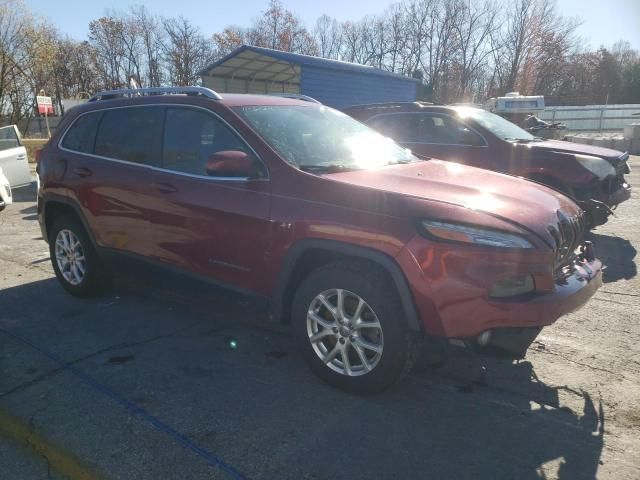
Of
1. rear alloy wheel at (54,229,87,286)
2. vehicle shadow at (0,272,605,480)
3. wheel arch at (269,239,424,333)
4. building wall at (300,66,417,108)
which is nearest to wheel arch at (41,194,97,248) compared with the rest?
rear alloy wheel at (54,229,87,286)

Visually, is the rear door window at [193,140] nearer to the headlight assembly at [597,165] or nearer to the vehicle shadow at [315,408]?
the vehicle shadow at [315,408]

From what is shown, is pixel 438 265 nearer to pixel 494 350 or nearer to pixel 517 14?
pixel 494 350

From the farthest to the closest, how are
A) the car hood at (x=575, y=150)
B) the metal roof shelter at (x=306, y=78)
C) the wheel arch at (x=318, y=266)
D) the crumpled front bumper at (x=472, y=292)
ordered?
the metal roof shelter at (x=306, y=78), the car hood at (x=575, y=150), the wheel arch at (x=318, y=266), the crumpled front bumper at (x=472, y=292)

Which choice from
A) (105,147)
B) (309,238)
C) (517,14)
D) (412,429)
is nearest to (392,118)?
(105,147)

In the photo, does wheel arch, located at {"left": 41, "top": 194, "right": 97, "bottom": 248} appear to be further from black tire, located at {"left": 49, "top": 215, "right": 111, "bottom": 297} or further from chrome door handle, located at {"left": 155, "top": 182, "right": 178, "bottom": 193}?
chrome door handle, located at {"left": 155, "top": 182, "right": 178, "bottom": 193}

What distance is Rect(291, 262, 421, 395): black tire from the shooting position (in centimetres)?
278

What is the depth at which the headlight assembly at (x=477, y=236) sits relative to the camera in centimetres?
258

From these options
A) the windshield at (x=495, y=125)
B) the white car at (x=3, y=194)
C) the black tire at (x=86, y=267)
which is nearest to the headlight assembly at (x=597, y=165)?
the windshield at (x=495, y=125)

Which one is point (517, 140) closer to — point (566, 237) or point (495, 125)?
point (495, 125)

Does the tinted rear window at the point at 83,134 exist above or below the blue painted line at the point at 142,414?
above

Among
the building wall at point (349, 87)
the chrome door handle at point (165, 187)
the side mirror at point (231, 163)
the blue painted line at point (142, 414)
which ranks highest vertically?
the building wall at point (349, 87)

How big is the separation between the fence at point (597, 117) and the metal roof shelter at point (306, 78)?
471 inches

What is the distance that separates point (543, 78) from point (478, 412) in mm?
49836

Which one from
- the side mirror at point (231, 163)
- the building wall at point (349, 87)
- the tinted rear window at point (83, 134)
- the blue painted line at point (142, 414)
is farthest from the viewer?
the building wall at point (349, 87)
